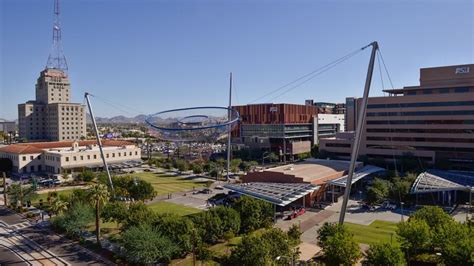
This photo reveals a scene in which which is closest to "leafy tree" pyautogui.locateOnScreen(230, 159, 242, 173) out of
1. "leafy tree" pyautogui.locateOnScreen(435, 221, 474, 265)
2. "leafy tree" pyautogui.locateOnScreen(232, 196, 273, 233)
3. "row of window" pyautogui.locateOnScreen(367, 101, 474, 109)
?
"row of window" pyautogui.locateOnScreen(367, 101, 474, 109)

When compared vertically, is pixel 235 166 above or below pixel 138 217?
below

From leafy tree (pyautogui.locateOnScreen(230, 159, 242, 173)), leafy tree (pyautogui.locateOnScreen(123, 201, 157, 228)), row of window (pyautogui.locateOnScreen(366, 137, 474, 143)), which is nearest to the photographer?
leafy tree (pyautogui.locateOnScreen(123, 201, 157, 228))

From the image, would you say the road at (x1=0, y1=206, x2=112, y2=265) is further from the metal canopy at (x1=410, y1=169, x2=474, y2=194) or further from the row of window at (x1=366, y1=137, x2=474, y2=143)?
the row of window at (x1=366, y1=137, x2=474, y2=143)

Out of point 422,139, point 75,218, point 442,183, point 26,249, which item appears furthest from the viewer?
point 422,139

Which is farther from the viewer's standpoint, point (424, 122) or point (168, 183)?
point (424, 122)

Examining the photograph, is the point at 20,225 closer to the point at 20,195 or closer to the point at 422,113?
the point at 20,195

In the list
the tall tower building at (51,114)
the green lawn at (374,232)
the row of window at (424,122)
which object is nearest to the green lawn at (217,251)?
the green lawn at (374,232)

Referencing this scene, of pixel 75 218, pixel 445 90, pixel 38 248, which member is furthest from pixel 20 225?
pixel 445 90
